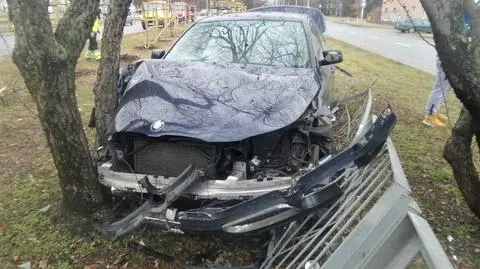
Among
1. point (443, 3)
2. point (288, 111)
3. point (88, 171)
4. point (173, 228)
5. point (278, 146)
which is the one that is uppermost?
point (443, 3)

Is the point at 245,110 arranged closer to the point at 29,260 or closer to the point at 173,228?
the point at 173,228

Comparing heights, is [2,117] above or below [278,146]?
below

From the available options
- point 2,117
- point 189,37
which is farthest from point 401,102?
point 2,117

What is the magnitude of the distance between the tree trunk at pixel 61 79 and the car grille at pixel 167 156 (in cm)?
48

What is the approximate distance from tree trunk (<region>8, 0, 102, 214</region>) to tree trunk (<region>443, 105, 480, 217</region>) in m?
3.03

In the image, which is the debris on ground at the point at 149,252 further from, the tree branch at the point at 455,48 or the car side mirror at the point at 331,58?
the car side mirror at the point at 331,58

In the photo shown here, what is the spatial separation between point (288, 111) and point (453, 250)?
174 centimetres

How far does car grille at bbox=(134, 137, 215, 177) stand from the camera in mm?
3350

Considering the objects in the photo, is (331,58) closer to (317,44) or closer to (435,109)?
(317,44)

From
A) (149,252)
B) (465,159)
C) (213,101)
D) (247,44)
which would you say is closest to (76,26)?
(213,101)

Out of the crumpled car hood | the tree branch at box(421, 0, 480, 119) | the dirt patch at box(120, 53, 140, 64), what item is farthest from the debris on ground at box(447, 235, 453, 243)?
the dirt patch at box(120, 53, 140, 64)

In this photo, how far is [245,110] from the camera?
343cm

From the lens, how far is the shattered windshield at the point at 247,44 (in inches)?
184

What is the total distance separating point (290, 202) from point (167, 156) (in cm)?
113
